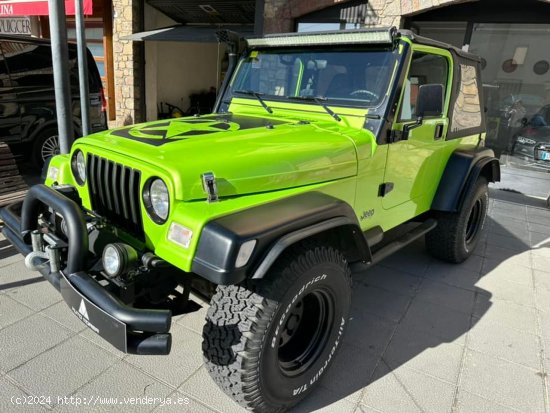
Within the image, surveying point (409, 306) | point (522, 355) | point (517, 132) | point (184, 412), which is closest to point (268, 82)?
point (409, 306)

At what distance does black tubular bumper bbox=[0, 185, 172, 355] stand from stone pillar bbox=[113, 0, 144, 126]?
8.16 meters

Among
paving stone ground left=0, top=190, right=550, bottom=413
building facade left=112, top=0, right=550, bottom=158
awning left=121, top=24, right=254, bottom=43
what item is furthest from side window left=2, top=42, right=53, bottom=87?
paving stone ground left=0, top=190, right=550, bottom=413

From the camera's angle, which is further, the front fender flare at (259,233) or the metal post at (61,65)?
the metal post at (61,65)

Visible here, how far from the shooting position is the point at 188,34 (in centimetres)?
845

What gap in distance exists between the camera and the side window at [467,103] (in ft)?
11.8

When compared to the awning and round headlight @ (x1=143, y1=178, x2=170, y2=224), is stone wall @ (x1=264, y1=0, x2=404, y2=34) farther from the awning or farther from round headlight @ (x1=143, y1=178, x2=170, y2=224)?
round headlight @ (x1=143, y1=178, x2=170, y2=224)

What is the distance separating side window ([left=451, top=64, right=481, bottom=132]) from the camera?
3607mm

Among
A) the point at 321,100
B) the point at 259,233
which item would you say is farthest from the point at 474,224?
the point at 259,233

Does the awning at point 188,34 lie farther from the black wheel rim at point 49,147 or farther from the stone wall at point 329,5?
the black wheel rim at point 49,147

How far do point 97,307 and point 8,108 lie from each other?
199 inches

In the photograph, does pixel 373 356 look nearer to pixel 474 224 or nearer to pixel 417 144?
pixel 417 144

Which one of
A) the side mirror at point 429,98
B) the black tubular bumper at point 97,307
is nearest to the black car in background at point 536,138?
the side mirror at point 429,98

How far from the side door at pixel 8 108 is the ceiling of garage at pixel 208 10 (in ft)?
14.6

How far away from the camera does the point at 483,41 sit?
6750mm
